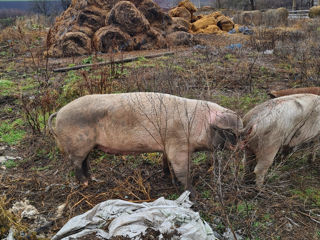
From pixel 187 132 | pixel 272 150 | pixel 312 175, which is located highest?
pixel 187 132

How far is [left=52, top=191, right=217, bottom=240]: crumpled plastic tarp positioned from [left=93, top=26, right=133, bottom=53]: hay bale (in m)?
9.02

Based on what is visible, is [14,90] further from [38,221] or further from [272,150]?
[272,150]

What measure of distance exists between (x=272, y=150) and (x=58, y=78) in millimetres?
6724

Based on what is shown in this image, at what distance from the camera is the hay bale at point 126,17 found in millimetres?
12188

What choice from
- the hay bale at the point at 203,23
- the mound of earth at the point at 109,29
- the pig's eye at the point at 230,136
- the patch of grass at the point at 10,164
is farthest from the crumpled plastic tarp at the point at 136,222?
the hay bale at the point at 203,23

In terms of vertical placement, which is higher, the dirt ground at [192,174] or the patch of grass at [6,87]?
the patch of grass at [6,87]

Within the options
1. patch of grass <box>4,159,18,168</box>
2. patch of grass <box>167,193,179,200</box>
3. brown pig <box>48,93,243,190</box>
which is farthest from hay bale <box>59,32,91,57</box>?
patch of grass <box>167,193,179,200</box>

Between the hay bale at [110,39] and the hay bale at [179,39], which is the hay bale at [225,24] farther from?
the hay bale at [110,39]

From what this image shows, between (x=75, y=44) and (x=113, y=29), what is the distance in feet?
5.13

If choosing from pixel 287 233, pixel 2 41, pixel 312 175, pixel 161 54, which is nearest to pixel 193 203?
pixel 287 233

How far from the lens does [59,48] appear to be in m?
11.9

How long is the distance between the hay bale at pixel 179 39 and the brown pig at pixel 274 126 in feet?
32.9

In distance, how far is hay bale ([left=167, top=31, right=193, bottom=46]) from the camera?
44.5 feet

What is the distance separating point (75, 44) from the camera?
11.8 metres
